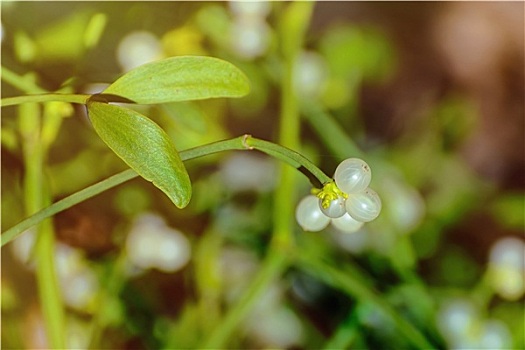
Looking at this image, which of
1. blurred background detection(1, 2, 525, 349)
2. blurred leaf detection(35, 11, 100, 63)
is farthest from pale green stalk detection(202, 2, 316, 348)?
blurred leaf detection(35, 11, 100, 63)

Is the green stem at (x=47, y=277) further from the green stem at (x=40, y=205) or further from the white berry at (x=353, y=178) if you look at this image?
the white berry at (x=353, y=178)

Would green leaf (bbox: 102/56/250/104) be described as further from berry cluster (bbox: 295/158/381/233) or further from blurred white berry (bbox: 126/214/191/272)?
blurred white berry (bbox: 126/214/191/272)

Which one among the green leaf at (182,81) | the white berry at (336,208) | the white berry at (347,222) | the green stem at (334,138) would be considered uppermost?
the green stem at (334,138)

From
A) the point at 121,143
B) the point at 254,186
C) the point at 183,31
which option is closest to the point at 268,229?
the point at 254,186

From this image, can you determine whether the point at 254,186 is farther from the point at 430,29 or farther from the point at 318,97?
the point at 430,29

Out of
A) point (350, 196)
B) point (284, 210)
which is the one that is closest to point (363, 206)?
point (350, 196)

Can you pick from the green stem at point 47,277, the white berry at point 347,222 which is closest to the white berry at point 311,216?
the white berry at point 347,222
